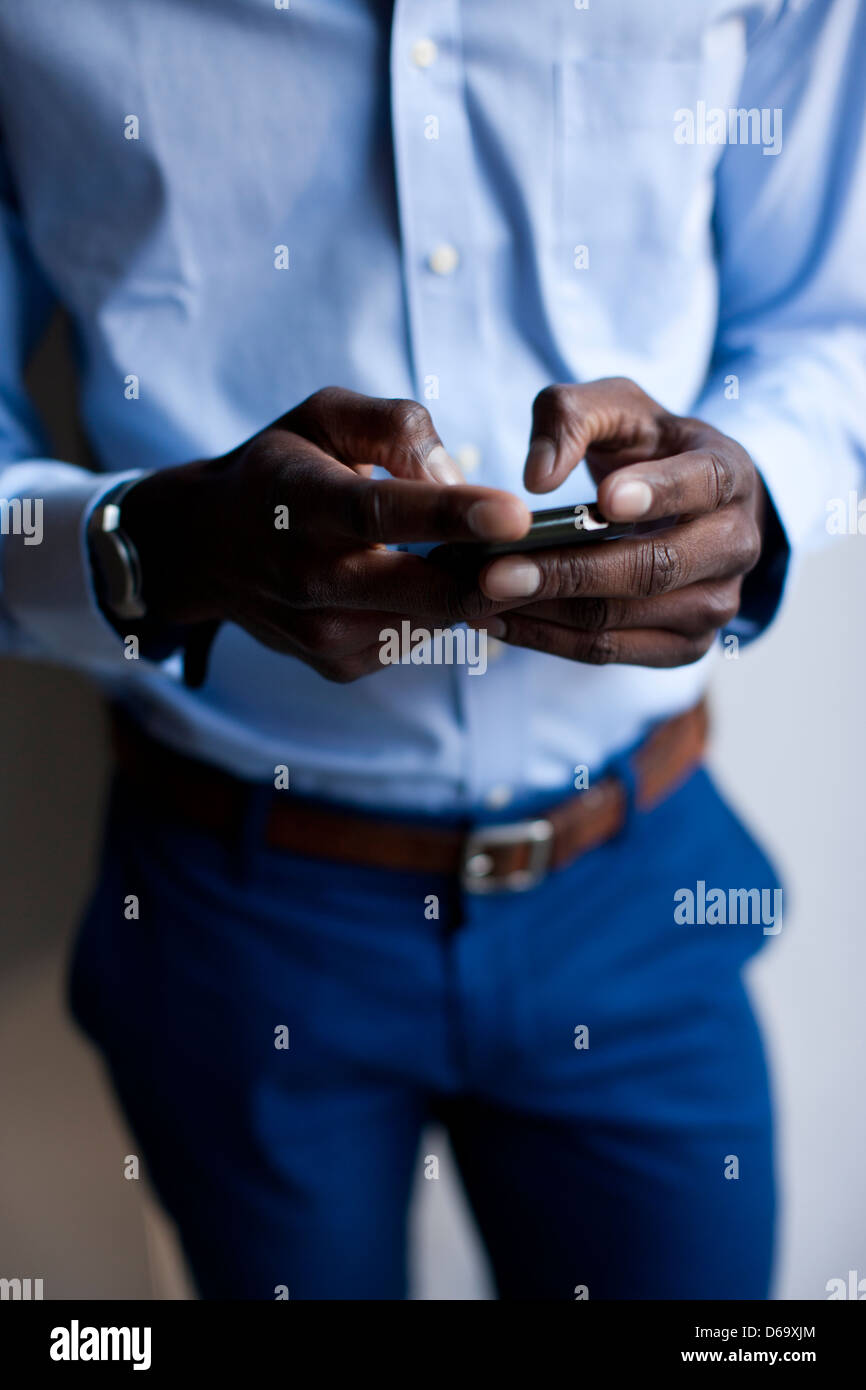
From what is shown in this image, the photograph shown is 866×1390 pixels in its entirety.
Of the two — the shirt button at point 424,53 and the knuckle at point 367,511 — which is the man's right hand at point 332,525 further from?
the shirt button at point 424,53

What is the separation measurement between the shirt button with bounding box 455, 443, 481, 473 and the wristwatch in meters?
0.17

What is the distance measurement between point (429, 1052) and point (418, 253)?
1.55ft

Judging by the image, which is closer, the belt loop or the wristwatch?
the wristwatch

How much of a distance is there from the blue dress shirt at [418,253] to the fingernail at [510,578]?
0.60ft

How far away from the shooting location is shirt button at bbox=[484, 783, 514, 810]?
0.63 m

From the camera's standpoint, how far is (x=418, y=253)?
0.52 meters

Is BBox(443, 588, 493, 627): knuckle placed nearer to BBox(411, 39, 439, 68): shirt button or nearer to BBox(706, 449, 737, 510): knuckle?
BBox(706, 449, 737, 510): knuckle

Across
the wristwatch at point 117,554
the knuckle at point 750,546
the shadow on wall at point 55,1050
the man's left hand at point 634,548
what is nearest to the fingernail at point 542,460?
the man's left hand at point 634,548

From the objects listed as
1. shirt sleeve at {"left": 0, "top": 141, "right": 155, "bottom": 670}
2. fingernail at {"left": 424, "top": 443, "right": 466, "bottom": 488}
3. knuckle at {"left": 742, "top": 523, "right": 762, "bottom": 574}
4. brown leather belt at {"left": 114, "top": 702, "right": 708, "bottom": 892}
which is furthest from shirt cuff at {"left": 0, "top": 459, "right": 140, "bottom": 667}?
knuckle at {"left": 742, "top": 523, "right": 762, "bottom": 574}

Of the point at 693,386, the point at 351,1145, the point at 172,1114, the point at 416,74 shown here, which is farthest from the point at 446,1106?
the point at 416,74

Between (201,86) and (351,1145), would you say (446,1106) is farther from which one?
(201,86)

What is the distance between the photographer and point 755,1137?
0.69 m

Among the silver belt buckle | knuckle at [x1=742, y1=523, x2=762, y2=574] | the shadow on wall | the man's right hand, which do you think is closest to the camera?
the man's right hand

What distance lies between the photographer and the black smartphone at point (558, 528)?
1.24 feet
